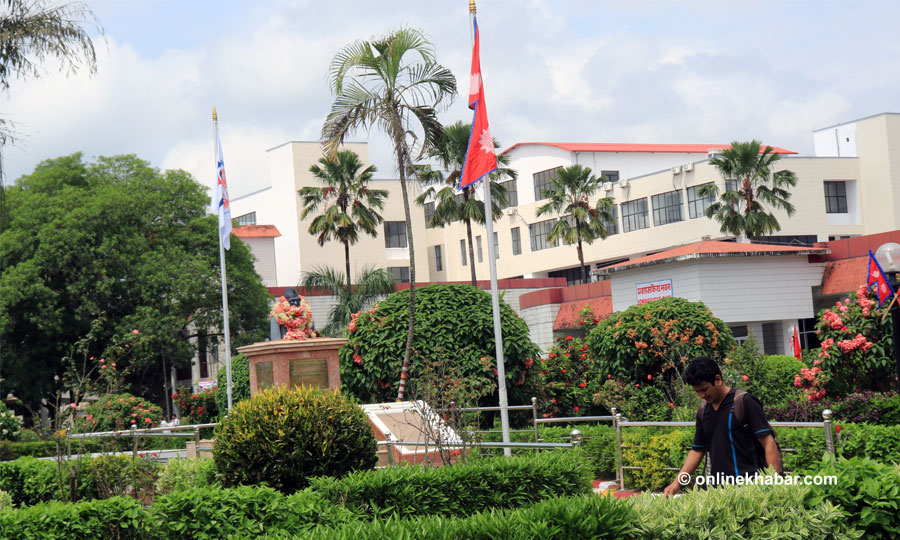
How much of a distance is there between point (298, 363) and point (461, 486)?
8525 millimetres

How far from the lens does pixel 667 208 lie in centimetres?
4956

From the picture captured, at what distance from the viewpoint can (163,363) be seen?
3897 cm

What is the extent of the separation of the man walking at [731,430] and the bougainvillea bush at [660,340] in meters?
13.0

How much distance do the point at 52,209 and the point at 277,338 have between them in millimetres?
23987

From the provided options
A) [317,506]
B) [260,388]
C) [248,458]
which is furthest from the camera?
[260,388]

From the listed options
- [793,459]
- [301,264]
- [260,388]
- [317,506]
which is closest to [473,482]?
[317,506]

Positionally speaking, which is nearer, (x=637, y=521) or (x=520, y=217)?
(x=637, y=521)

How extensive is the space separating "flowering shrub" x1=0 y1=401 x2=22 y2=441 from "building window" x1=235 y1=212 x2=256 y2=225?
37.4 m

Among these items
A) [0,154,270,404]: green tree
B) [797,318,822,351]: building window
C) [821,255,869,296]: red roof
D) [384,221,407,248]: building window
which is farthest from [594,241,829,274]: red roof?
[384,221,407,248]: building window

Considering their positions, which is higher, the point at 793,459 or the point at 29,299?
the point at 29,299

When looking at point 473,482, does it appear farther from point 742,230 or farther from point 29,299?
point 742,230

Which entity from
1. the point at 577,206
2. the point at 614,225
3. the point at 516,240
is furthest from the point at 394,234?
the point at 577,206

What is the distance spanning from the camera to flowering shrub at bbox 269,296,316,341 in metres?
17.4

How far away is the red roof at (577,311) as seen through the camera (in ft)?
125
